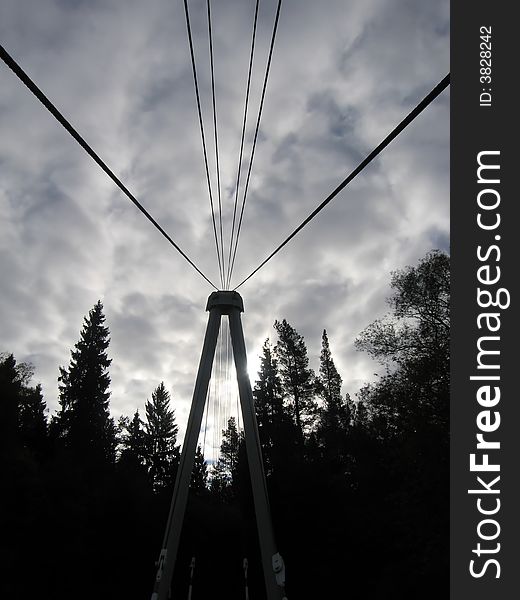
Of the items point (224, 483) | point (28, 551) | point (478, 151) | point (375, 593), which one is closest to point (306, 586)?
point (375, 593)

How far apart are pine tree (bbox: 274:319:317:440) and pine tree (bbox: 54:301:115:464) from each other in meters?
14.9

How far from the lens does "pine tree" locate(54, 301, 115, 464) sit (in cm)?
3734

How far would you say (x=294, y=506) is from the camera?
24.9m

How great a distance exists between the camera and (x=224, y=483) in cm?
5053

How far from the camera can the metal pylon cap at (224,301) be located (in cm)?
1412

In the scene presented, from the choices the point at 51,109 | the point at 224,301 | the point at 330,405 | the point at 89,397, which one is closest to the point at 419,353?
the point at 224,301

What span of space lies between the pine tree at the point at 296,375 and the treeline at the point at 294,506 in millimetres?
932

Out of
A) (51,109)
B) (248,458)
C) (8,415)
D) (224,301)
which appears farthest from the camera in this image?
(8,415)

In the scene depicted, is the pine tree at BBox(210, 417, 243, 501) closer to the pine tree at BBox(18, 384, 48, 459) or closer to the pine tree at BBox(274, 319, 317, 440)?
the pine tree at BBox(274, 319, 317, 440)

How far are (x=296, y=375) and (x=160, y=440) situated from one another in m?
21.0

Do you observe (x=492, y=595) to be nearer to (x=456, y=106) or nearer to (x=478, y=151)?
(x=478, y=151)

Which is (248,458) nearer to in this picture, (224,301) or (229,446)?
(224,301)

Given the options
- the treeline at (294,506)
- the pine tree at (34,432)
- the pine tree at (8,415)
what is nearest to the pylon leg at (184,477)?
the treeline at (294,506)

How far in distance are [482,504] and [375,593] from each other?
2097cm
